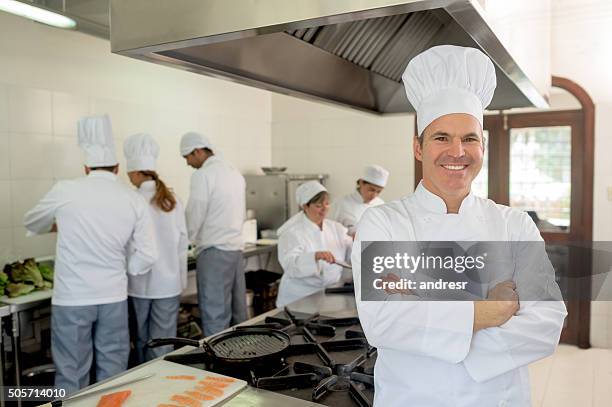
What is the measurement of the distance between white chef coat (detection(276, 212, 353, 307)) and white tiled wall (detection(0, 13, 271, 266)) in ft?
4.31

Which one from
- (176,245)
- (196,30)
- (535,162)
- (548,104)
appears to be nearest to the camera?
(196,30)

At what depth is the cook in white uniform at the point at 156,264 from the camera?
2.49 metres

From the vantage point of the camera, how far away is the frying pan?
113 centimetres

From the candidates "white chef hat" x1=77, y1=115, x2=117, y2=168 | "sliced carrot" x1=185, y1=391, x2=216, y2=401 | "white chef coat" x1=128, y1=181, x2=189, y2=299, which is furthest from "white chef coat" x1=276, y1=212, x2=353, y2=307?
"sliced carrot" x1=185, y1=391, x2=216, y2=401

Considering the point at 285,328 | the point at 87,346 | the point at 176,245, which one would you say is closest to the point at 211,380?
the point at 285,328

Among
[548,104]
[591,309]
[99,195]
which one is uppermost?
[548,104]

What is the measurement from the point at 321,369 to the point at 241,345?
0.27 m

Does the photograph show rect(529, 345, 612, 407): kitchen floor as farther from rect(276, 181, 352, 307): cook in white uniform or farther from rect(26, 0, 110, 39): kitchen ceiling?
rect(26, 0, 110, 39): kitchen ceiling

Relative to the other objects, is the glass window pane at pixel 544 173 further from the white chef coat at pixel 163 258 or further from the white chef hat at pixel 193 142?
the white chef hat at pixel 193 142

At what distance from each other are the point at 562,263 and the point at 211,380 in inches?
28.5

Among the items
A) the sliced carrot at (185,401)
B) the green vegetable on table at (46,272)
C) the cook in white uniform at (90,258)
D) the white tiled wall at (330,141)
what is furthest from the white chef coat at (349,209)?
the sliced carrot at (185,401)

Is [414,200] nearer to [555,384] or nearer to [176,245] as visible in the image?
[555,384]

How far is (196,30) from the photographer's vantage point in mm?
829

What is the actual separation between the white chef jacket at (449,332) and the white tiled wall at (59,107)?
7.34ft
